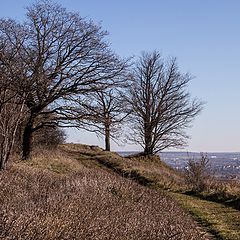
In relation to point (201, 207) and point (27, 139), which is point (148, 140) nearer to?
point (27, 139)

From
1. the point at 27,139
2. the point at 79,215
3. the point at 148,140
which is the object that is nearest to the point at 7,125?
the point at 79,215

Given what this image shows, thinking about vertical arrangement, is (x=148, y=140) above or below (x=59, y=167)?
above

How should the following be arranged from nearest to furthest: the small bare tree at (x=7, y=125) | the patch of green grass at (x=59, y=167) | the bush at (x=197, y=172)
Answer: the small bare tree at (x=7, y=125) → the patch of green grass at (x=59, y=167) → the bush at (x=197, y=172)

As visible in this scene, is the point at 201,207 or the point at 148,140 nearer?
the point at 201,207

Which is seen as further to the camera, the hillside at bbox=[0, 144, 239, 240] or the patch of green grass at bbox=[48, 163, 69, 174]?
the patch of green grass at bbox=[48, 163, 69, 174]

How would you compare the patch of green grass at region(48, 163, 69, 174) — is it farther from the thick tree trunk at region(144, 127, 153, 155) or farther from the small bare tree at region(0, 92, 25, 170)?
the thick tree trunk at region(144, 127, 153, 155)

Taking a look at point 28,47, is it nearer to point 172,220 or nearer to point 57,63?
point 57,63

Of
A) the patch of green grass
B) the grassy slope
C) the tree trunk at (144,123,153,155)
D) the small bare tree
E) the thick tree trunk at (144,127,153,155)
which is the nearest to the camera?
the grassy slope

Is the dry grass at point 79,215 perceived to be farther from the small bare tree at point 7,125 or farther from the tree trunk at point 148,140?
the tree trunk at point 148,140

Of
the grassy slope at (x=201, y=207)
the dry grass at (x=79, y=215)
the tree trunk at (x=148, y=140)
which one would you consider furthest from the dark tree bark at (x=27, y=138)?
the tree trunk at (x=148, y=140)

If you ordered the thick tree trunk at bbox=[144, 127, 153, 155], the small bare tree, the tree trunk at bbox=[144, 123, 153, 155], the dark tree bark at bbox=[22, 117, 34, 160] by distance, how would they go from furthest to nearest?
the thick tree trunk at bbox=[144, 127, 153, 155], the tree trunk at bbox=[144, 123, 153, 155], the dark tree bark at bbox=[22, 117, 34, 160], the small bare tree

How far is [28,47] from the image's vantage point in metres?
26.4

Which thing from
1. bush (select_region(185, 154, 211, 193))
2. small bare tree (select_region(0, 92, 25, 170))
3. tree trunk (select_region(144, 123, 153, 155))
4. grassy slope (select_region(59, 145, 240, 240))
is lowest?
grassy slope (select_region(59, 145, 240, 240))

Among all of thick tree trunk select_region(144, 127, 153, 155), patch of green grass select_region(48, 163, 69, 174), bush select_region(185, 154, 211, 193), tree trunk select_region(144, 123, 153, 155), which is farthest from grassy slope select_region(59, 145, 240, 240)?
thick tree trunk select_region(144, 127, 153, 155)
